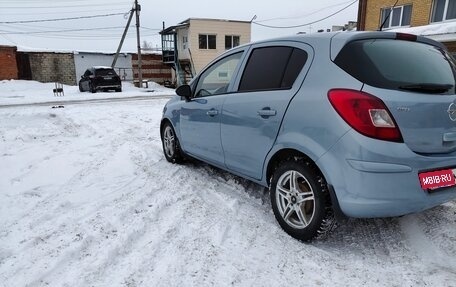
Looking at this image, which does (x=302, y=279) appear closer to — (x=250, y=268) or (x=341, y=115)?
(x=250, y=268)

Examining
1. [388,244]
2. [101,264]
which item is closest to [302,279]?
[388,244]

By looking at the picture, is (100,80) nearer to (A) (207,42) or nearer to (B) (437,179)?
(A) (207,42)

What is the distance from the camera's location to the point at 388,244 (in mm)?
2967

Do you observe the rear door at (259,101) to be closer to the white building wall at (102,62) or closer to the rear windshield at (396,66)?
the rear windshield at (396,66)

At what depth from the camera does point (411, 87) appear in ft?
8.48

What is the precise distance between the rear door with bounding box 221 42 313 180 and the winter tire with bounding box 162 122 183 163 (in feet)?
5.14

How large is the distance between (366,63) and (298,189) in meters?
1.15

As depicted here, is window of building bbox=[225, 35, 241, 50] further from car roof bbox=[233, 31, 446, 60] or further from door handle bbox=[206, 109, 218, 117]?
car roof bbox=[233, 31, 446, 60]

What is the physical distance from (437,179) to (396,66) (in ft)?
2.95

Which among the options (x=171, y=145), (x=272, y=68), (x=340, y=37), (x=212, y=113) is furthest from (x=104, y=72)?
(x=340, y=37)

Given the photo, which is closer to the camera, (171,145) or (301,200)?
(301,200)

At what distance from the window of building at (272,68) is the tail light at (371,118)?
0.68 meters

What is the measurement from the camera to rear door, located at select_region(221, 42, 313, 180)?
3062mm

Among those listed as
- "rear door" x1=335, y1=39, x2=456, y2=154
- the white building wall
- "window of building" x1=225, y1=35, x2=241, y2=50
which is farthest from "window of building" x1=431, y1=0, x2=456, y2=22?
the white building wall
